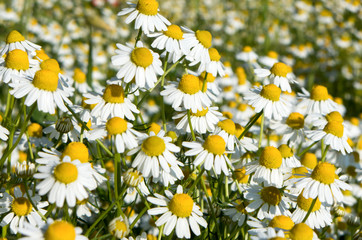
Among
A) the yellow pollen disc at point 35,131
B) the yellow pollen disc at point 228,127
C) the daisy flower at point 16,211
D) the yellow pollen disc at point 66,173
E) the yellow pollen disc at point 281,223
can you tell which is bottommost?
the yellow pollen disc at point 35,131

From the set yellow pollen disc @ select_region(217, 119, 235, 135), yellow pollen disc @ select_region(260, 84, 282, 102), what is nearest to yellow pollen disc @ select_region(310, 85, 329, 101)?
yellow pollen disc @ select_region(260, 84, 282, 102)

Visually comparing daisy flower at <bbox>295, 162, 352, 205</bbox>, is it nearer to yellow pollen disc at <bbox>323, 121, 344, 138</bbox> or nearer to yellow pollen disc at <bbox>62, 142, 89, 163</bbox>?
yellow pollen disc at <bbox>323, 121, 344, 138</bbox>

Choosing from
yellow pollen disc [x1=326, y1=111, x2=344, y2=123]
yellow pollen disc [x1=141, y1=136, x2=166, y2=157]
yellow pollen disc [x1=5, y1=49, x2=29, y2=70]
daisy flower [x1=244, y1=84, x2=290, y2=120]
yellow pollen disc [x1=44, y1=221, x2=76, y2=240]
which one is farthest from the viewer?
yellow pollen disc [x1=326, y1=111, x2=344, y2=123]

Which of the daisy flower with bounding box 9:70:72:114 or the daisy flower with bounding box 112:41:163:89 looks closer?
the daisy flower with bounding box 9:70:72:114

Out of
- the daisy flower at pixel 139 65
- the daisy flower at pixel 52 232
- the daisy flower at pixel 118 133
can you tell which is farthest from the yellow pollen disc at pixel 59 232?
the daisy flower at pixel 139 65

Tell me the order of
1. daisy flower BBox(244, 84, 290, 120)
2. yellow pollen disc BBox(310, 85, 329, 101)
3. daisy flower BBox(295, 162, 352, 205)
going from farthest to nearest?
yellow pollen disc BBox(310, 85, 329, 101) < daisy flower BBox(244, 84, 290, 120) < daisy flower BBox(295, 162, 352, 205)

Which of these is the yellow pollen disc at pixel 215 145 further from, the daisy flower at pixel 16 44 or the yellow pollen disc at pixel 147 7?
the daisy flower at pixel 16 44
